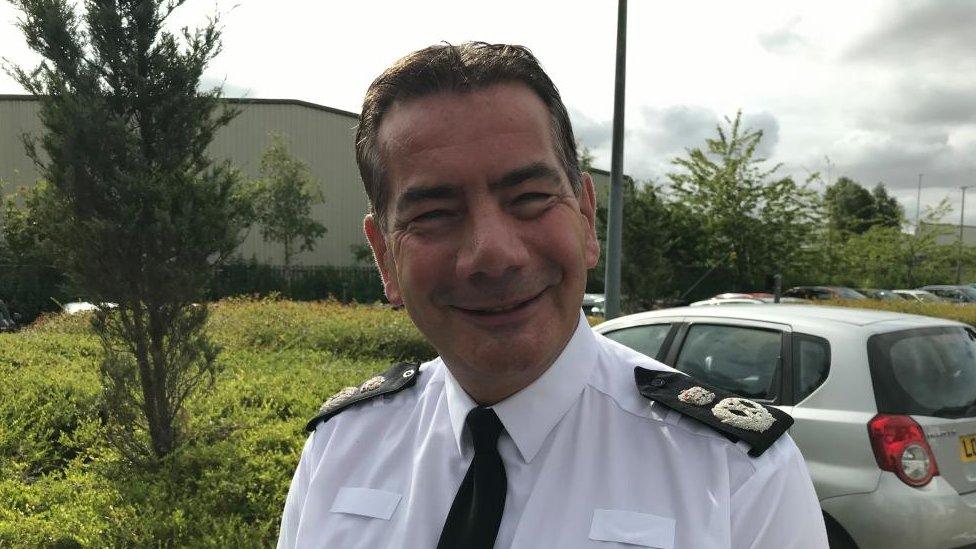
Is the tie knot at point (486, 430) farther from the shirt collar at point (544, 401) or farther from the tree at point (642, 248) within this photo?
the tree at point (642, 248)

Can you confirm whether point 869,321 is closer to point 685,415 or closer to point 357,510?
point 685,415

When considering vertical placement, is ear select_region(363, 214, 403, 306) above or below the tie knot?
above

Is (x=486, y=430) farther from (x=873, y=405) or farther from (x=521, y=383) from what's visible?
(x=873, y=405)

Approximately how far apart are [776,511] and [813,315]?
141 inches

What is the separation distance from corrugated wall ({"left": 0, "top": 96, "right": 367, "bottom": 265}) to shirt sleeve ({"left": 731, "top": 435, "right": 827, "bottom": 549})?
30621mm

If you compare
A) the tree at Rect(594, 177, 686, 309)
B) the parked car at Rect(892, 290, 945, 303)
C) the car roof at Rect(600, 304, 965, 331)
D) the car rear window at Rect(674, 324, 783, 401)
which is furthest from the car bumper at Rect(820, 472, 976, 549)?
the parked car at Rect(892, 290, 945, 303)

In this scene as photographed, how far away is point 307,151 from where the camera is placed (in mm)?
33312

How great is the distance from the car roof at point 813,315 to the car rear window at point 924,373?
0.35ft

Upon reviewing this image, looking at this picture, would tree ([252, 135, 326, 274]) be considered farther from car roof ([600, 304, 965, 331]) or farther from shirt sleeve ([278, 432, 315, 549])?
shirt sleeve ([278, 432, 315, 549])

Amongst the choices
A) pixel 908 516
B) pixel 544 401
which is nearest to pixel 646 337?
pixel 908 516

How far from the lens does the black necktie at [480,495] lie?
4.15 ft

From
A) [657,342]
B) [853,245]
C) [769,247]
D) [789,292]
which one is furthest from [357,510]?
[853,245]

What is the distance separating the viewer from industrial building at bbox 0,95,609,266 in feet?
98.3

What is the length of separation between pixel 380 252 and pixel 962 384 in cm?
376
